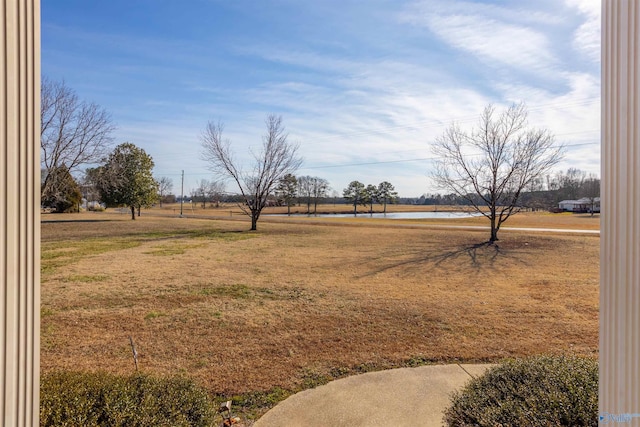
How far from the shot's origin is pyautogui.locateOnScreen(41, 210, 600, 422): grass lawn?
320 centimetres

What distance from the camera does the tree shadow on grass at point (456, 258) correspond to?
7.73m

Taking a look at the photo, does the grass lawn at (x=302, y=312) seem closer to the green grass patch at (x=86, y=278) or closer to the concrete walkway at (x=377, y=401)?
the green grass patch at (x=86, y=278)

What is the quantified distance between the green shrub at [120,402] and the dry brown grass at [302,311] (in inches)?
38.7

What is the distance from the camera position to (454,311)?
4.64m

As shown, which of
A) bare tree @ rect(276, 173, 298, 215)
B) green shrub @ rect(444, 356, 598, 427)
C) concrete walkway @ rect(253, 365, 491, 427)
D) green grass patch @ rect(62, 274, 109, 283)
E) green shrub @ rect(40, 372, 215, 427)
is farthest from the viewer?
bare tree @ rect(276, 173, 298, 215)

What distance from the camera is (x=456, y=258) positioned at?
870cm
